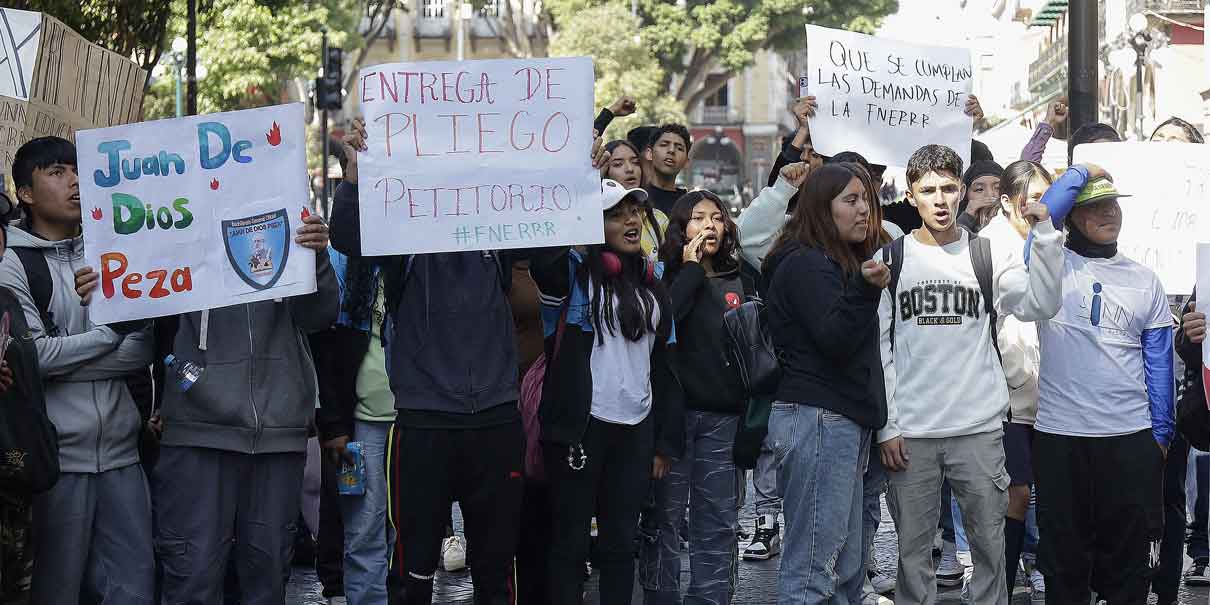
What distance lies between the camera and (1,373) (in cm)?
479

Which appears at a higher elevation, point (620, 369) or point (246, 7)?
point (246, 7)

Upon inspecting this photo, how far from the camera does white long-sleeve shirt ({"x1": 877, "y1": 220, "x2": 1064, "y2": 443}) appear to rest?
559 cm

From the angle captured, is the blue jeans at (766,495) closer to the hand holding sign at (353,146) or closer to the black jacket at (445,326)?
the black jacket at (445,326)

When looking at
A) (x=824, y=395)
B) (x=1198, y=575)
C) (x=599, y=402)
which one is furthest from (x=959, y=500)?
(x=1198, y=575)

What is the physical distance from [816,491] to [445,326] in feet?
4.74

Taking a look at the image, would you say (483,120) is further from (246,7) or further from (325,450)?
(246,7)

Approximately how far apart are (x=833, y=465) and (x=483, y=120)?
1.73 meters

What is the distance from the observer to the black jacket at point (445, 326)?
5.27 meters

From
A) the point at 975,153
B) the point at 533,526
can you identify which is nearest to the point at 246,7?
the point at 975,153

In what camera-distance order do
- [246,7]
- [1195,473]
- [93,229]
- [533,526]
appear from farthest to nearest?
[246,7] → [1195,473] → [533,526] → [93,229]

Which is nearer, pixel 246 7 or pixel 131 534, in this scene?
pixel 131 534

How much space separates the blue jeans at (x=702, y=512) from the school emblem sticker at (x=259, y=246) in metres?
1.78

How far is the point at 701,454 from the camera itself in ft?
20.0

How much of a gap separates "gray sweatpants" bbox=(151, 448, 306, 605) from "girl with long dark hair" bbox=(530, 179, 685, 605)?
0.98m
